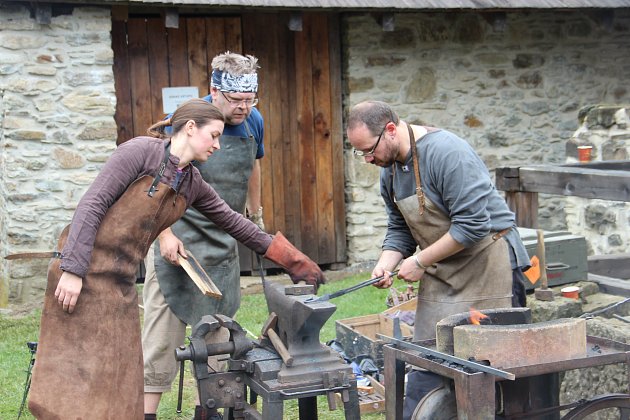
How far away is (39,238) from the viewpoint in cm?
732

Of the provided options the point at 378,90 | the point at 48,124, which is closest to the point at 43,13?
the point at 48,124

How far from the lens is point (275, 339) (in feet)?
11.4

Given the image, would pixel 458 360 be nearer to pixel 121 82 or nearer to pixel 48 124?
pixel 48 124

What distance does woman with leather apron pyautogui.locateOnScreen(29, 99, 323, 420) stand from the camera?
3.38m

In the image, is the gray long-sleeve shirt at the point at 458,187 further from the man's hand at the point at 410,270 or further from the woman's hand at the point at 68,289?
the woman's hand at the point at 68,289

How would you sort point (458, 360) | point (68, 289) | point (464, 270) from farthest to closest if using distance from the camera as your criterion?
1. point (464, 270)
2. point (68, 289)
3. point (458, 360)

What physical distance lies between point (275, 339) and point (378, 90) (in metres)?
5.32

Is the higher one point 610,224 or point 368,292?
point 610,224

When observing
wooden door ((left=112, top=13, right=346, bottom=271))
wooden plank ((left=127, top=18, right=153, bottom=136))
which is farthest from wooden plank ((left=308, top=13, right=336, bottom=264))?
wooden plank ((left=127, top=18, right=153, bottom=136))

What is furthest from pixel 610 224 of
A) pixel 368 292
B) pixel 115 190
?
pixel 115 190

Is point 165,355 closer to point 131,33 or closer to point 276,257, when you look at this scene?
point 276,257

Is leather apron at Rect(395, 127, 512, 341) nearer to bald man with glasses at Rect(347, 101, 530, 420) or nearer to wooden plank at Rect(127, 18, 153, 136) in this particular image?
bald man with glasses at Rect(347, 101, 530, 420)

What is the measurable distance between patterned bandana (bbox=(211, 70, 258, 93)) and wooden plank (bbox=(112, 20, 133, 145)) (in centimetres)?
383

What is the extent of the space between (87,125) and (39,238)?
1.01 meters
